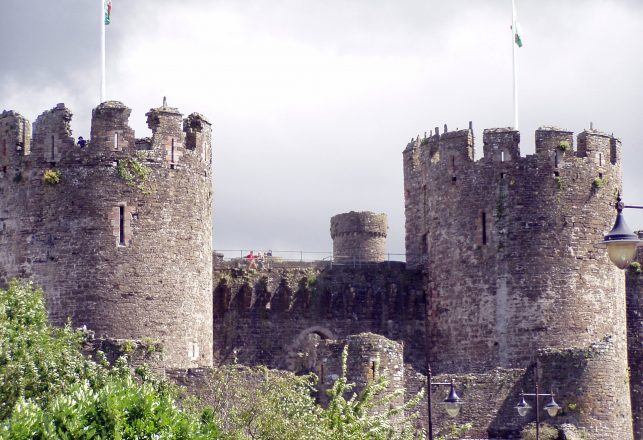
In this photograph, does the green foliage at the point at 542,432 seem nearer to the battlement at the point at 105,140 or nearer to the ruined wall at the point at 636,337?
the ruined wall at the point at 636,337

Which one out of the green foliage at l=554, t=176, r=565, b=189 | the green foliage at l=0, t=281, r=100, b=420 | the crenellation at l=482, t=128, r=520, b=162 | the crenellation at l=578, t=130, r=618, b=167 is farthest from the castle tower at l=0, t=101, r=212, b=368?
the crenellation at l=578, t=130, r=618, b=167

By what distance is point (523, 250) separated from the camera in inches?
2313

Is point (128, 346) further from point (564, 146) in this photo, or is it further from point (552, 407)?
point (564, 146)

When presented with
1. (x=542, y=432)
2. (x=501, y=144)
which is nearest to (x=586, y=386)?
(x=542, y=432)

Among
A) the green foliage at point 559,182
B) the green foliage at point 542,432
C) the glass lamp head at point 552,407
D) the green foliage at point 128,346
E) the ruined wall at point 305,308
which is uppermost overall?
the green foliage at point 559,182

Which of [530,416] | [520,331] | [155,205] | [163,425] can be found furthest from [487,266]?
[163,425]

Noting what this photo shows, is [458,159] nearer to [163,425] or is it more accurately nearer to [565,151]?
[565,151]

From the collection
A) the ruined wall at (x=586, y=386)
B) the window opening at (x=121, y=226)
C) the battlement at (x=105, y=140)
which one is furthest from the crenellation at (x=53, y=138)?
the ruined wall at (x=586, y=386)

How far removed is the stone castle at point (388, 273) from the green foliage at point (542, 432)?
1.58ft

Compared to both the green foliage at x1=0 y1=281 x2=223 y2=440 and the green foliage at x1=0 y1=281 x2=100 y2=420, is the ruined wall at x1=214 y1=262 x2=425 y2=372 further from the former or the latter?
the green foliage at x1=0 y1=281 x2=100 y2=420

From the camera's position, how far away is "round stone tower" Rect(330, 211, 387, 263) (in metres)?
69.5

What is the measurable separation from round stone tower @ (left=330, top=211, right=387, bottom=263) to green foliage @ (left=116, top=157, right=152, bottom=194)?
53.5 ft

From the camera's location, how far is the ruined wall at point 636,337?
6225 centimetres

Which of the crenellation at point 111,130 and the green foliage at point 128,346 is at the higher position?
the crenellation at point 111,130
